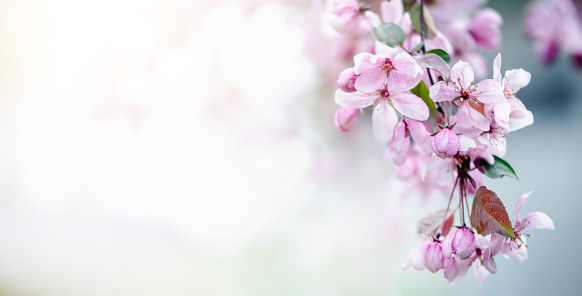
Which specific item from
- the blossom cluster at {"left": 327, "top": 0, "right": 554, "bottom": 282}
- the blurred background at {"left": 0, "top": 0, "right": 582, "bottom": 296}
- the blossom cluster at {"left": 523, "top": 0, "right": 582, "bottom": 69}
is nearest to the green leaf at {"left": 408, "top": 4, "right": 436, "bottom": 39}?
the blossom cluster at {"left": 327, "top": 0, "right": 554, "bottom": 282}

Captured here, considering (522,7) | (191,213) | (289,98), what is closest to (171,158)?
(191,213)

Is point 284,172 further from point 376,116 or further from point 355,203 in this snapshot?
point 376,116

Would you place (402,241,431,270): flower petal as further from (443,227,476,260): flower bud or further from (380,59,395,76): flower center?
(380,59,395,76): flower center

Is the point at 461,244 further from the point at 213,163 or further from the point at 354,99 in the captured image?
the point at 213,163

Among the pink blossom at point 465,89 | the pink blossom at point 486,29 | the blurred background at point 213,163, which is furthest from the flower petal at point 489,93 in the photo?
the blurred background at point 213,163

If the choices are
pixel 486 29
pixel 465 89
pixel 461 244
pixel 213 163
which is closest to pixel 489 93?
pixel 465 89

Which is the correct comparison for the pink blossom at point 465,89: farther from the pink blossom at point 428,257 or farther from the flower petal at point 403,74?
the pink blossom at point 428,257
